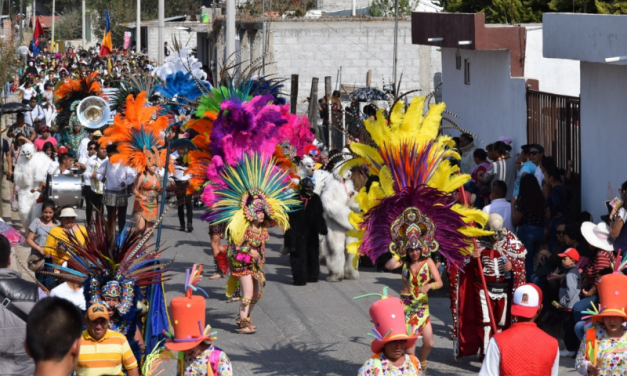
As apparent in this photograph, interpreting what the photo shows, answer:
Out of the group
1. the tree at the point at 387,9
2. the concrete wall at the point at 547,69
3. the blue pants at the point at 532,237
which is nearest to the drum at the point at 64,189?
the blue pants at the point at 532,237

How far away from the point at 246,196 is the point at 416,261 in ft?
9.04

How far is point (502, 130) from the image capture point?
1714 centimetres

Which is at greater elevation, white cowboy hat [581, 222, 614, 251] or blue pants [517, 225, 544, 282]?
white cowboy hat [581, 222, 614, 251]

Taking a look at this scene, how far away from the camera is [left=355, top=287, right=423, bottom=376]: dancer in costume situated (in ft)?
20.7

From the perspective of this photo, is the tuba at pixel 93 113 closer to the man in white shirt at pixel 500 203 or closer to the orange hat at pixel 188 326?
the man in white shirt at pixel 500 203

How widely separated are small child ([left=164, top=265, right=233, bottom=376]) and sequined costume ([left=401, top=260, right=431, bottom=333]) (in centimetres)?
266

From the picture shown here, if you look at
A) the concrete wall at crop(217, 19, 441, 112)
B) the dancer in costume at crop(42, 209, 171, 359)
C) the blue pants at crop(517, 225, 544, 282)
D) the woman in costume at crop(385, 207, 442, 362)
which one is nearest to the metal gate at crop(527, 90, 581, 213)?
the blue pants at crop(517, 225, 544, 282)

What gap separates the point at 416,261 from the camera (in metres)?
9.17

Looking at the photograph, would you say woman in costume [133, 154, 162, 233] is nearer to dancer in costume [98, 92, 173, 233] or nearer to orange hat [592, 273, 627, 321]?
dancer in costume [98, 92, 173, 233]

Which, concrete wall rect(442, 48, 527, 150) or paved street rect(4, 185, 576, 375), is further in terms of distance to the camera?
concrete wall rect(442, 48, 527, 150)

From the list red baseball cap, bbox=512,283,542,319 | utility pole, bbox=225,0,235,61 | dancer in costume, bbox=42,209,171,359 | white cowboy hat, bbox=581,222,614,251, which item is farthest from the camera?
utility pole, bbox=225,0,235,61

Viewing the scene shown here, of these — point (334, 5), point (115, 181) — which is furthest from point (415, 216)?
point (334, 5)

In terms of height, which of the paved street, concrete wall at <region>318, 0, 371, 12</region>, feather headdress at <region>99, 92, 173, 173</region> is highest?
concrete wall at <region>318, 0, 371, 12</region>

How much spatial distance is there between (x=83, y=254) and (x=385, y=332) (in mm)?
2652
